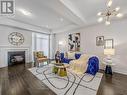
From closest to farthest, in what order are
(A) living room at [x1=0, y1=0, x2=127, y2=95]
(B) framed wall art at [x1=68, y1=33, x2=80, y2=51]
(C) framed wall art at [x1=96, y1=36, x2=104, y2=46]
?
(A) living room at [x1=0, y1=0, x2=127, y2=95] → (C) framed wall art at [x1=96, y1=36, x2=104, y2=46] → (B) framed wall art at [x1=68, y1=33, x2=80, y2=51]

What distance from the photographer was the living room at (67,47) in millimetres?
2984

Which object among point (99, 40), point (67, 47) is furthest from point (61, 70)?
point (67, 47)

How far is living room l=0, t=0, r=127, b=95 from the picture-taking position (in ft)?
9.79

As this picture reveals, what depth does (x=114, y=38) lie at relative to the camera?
15.8 feet

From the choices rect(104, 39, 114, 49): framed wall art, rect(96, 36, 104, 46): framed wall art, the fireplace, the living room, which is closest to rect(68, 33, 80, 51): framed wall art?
the living room

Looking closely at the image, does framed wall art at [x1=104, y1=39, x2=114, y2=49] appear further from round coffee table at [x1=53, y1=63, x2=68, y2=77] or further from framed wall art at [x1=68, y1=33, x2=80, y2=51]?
round coffee table at [x1=53, y1=63, x2=68, y2=77]

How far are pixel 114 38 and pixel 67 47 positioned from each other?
397cm

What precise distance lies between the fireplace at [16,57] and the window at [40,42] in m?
1.32

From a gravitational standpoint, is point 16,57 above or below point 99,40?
below

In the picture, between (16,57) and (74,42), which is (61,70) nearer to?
(74,42)

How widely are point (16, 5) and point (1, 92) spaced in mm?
3374

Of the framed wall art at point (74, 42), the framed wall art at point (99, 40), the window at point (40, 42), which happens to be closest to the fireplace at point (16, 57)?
the window at point (40, 42)

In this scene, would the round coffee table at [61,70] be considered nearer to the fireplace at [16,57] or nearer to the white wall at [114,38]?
the white wall at [114,38]

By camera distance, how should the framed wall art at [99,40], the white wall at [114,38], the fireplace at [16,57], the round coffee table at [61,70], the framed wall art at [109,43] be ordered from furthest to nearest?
the fireplace at [16,57] → the framed wall art at [99,40] → the framed wall art at [109,43] → the white wall at [114,38] → the round coffee table at [61,70]
